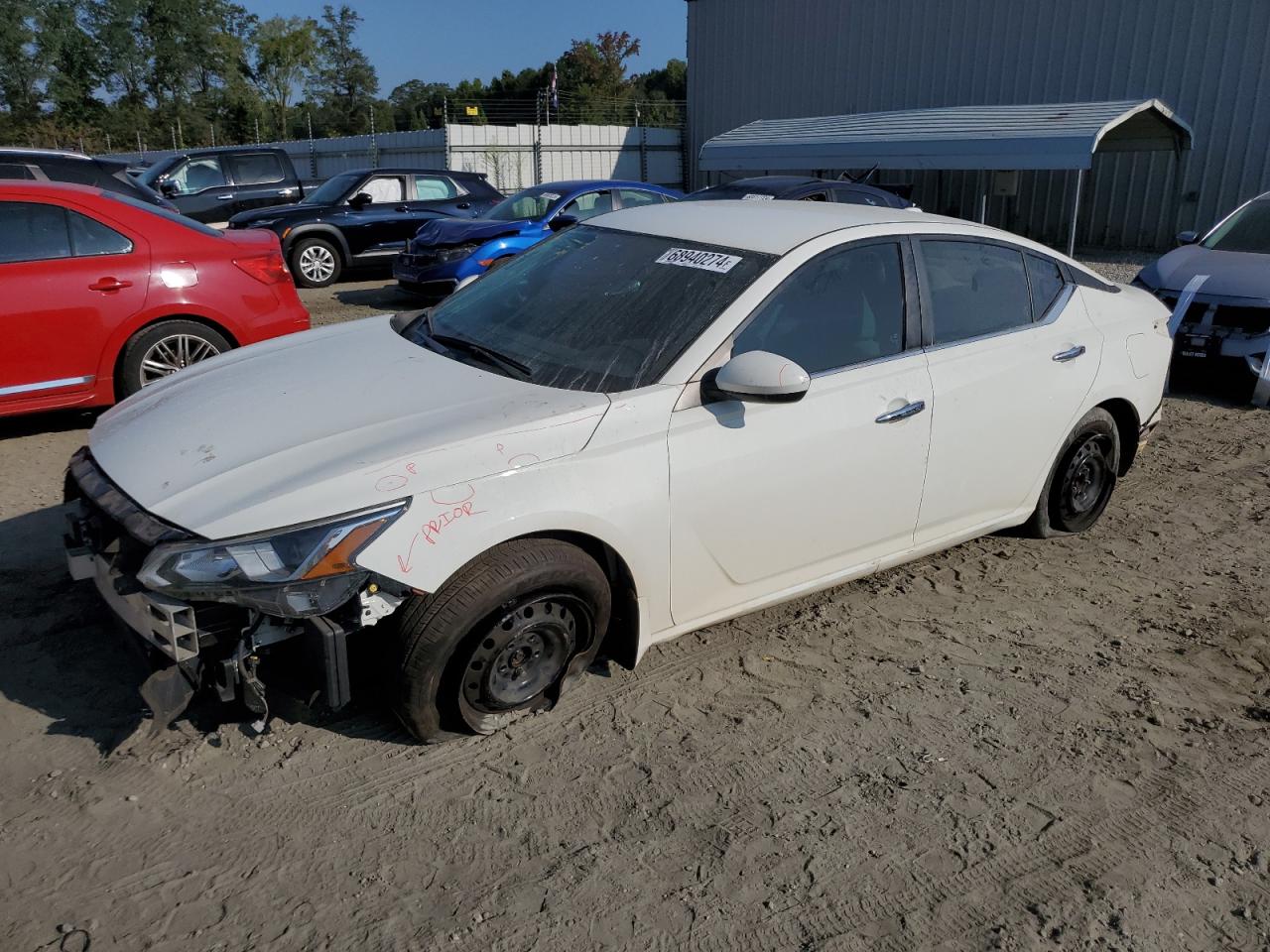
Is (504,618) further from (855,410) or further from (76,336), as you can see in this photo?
(76,336)

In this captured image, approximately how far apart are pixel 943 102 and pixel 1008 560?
1887 cm

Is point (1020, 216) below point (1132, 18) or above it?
below

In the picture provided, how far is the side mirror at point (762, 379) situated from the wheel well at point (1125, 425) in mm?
2325

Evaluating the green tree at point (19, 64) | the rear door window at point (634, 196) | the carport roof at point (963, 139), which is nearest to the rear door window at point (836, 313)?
the rear door window at point (634, 196)

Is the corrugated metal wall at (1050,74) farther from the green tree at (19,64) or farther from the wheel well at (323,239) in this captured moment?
the green tree at (19,64)

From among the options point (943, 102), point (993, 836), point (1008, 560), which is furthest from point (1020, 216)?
point (993, 836)

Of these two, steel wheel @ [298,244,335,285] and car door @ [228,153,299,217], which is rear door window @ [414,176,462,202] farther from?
car door @ [228,153,299,217]

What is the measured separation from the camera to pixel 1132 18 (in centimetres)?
1814

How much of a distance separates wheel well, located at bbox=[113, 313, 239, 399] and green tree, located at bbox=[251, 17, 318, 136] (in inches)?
2356

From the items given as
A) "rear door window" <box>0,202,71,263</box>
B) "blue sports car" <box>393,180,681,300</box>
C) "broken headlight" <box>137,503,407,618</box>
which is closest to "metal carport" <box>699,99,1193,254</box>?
"blue sports car" <box>393,180,681,300</box>

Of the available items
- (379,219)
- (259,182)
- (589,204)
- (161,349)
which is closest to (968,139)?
(589,204)

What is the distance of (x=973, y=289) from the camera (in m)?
4.38

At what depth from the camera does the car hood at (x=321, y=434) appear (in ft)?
9.61

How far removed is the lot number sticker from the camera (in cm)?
381
